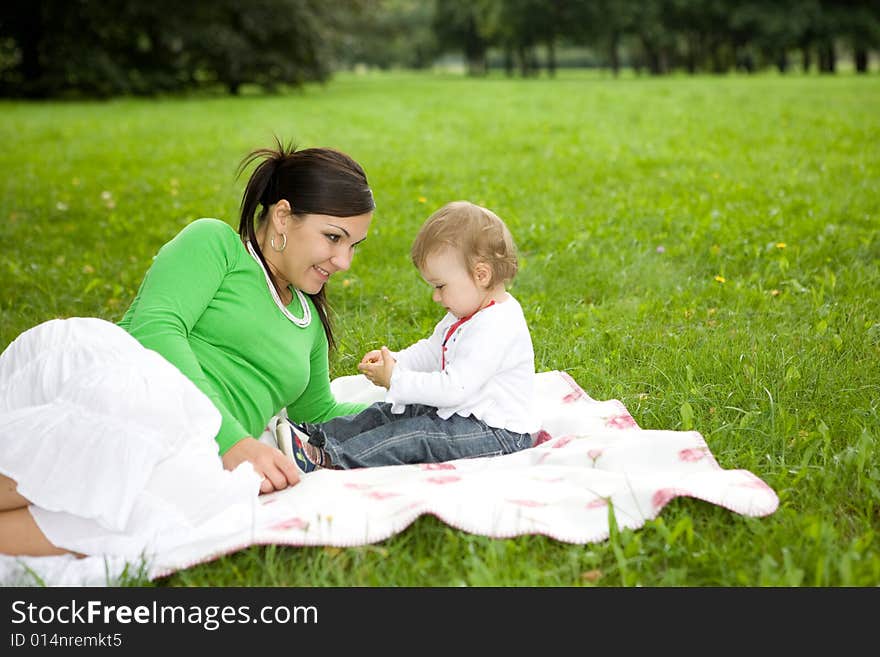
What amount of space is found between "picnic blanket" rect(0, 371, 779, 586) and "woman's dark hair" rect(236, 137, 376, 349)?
0.83 meters

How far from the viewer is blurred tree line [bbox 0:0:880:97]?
26.1 metres

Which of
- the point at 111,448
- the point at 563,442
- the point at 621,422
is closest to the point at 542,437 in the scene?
the point at 563,442

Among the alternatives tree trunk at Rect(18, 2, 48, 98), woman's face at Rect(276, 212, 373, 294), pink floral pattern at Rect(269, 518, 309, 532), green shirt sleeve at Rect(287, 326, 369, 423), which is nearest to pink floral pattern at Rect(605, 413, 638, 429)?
green shirt sleeve at Rect(287, 326, 369, 423)

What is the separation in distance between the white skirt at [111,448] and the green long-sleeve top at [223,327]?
0.45 feet

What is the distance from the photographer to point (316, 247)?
3092mm

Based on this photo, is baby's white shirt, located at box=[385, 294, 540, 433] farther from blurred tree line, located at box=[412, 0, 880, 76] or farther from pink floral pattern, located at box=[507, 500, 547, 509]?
blurred tree line, located at box=[412, 0, 880, 76]

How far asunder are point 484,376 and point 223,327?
2.93ft

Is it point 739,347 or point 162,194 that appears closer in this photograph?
point 739,347

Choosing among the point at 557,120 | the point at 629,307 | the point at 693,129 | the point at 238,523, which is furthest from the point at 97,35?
the point at 238,523

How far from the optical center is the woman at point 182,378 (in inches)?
98.2

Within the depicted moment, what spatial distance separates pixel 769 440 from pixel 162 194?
6810 mm

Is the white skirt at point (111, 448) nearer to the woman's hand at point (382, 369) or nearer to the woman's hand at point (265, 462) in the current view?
the woman's hand at point (265, 462)
